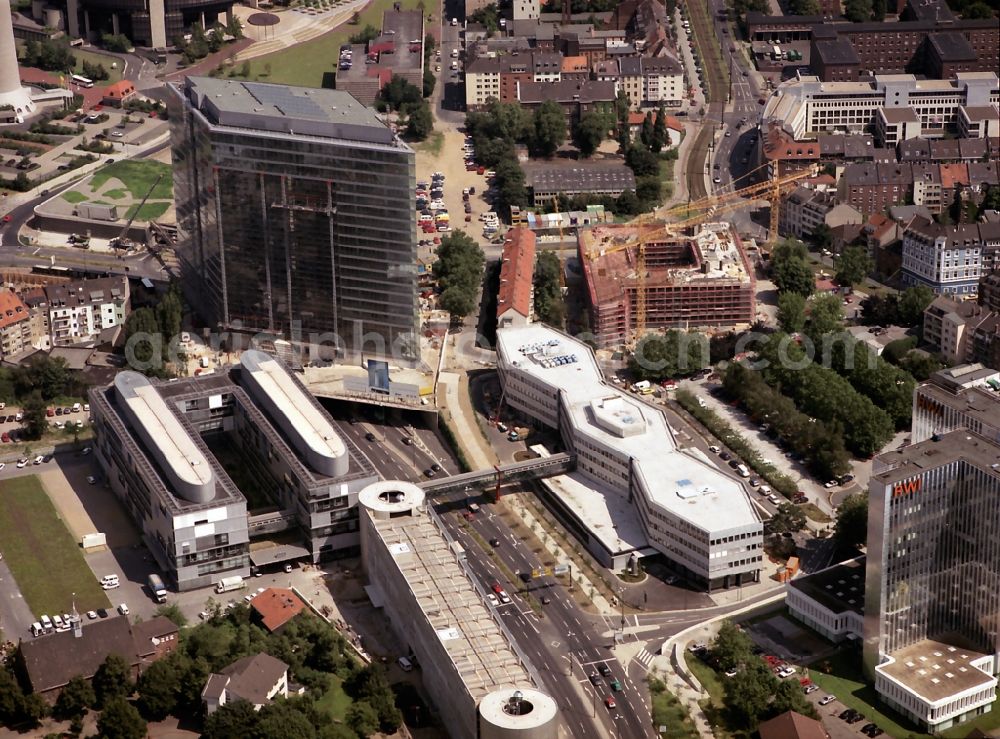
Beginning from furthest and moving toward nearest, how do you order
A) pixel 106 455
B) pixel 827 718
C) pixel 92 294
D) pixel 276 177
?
pixel 92 294
pixel 276 177
pixel 106 455
pixel 827 718

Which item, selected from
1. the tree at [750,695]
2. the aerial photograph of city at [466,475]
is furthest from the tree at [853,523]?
the tree at [750,695]

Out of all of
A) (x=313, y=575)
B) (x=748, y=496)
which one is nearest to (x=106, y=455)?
(x=313, y=575)

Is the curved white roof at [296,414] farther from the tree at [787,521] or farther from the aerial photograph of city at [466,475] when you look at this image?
the tree at [787,521]

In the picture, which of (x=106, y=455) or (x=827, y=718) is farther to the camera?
(x=106, y=455)

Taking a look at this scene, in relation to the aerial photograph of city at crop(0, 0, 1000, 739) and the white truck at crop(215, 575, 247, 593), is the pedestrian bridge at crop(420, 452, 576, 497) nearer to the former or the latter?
the aerial photograph of city at crop(0, 0, 1000, 739)

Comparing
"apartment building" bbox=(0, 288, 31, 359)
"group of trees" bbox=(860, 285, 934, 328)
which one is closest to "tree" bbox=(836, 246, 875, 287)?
"group of trees" bbox=(860, 285, 934, 328)

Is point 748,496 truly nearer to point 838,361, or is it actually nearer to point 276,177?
point 838,361

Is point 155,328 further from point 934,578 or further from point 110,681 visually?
point 934,578

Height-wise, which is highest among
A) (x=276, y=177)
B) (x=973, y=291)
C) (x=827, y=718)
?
(x=276, y=177)
